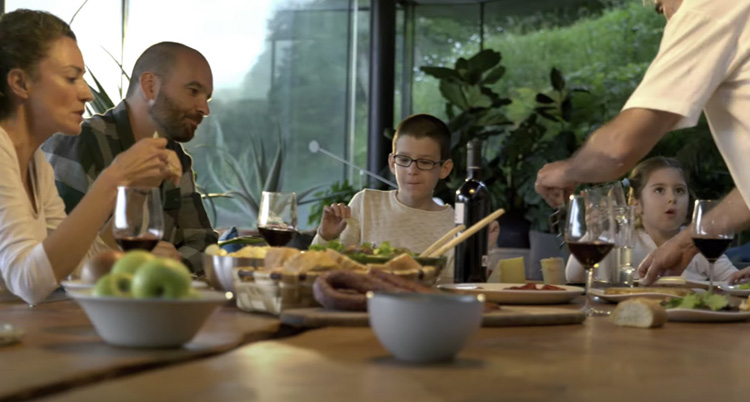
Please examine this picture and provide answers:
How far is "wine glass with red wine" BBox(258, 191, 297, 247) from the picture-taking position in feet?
7.17

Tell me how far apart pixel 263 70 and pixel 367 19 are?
143 cm

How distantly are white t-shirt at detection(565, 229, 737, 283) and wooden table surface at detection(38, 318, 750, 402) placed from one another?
3.58 ft

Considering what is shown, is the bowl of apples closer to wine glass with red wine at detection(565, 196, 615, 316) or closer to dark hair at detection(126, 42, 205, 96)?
wine glass with red wine at detection(565, 196, 615, 316)

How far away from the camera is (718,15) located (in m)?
2.17

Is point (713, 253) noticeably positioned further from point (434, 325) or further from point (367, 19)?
point (367, 19)

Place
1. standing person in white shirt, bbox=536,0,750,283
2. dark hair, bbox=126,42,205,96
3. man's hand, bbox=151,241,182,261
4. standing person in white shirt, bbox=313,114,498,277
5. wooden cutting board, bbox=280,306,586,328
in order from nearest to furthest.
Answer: wooden cutting board, bbox=280,306,586,328 < standing person in white shirt, bbox=536,0,750,283 < man's hand, bbox=151,241,182,261 < dark hair, bbox=126,42,205,96 < standing person in white shirt, bbox=313,114,498,277

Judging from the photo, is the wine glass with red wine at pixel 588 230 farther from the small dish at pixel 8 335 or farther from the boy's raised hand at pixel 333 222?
the boy's raised hand at pixel 333 222

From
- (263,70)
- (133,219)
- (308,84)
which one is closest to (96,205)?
(133,219)

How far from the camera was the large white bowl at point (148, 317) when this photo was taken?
109 centimetres

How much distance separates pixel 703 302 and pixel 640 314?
0.80ft

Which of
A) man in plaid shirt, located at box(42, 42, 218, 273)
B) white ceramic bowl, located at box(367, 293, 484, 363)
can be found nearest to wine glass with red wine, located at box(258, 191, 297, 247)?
man in plaid shirt, located at box(42, 42, 218, 273)

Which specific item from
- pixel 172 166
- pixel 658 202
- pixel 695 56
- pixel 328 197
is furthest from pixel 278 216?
pixel 328 197

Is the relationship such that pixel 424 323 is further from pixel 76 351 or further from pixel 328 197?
pixel 328 197

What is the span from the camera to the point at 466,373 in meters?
1.05
